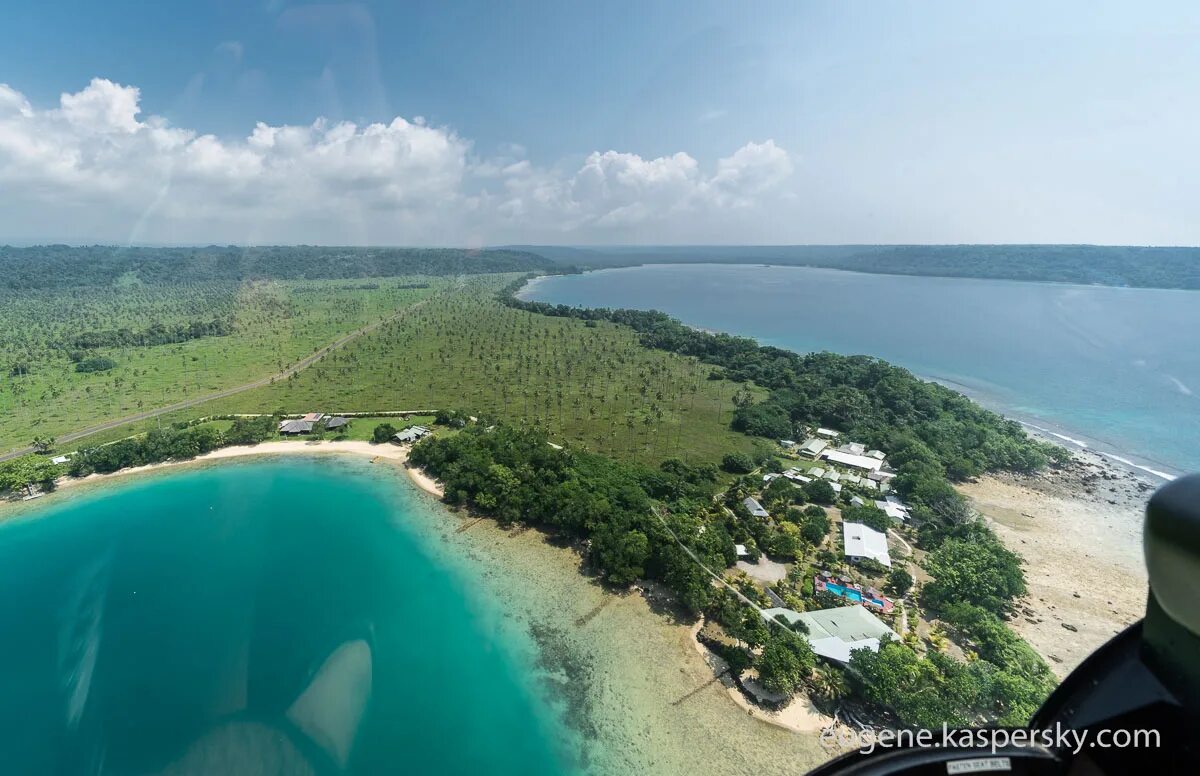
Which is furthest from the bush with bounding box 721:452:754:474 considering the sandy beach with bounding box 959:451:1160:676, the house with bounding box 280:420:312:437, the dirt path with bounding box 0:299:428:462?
the dirt path with bounding box 0:299:428:462

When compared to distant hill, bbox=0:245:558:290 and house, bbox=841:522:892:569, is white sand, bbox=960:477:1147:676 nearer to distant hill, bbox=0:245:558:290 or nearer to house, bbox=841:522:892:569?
house, bbox=841:522:892:569

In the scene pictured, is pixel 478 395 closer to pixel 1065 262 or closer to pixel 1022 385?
pixel 1022 385

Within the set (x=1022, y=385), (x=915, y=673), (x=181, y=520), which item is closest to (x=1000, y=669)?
(x=915, y=673)

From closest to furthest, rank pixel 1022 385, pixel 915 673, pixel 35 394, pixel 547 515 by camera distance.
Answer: pixel 915 673 < pixel 547 515 < pixel 35 394 < pixel 1022 385

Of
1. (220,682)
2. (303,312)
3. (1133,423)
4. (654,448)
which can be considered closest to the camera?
(220,682)

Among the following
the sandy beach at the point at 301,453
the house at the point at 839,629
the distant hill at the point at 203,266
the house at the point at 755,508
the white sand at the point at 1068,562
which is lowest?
the white sand at the point at 1068,562

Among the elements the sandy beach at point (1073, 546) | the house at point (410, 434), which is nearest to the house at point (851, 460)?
the sandy beach at point (1073, 546)

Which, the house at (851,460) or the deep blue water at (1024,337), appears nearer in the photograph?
the house at (851,460)

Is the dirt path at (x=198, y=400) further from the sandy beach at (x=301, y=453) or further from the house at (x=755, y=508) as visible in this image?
the house at (x=755, y=508)
